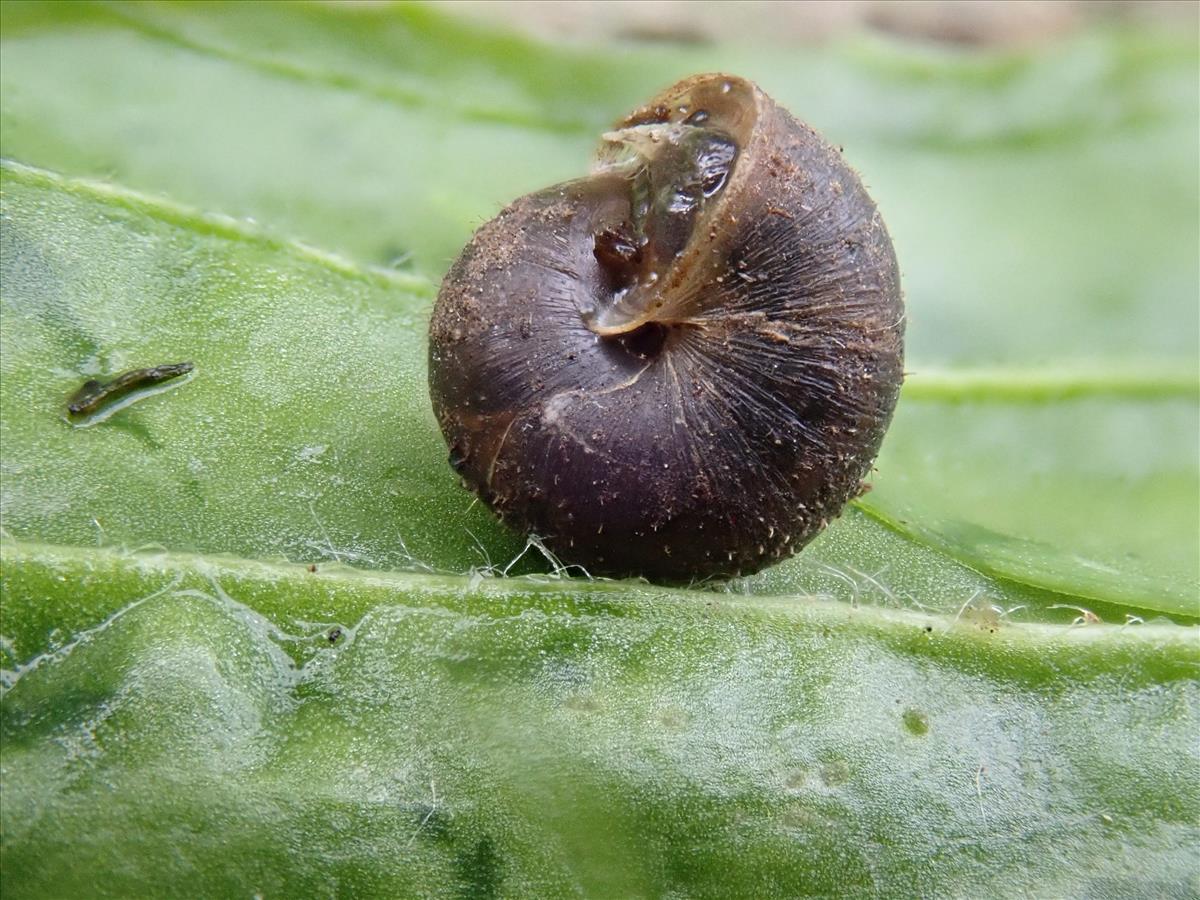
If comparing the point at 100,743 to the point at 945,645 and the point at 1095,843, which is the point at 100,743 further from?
the point at 1095,843

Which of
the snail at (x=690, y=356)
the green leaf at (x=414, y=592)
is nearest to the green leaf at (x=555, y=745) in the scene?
the green leaf at (x=414, y=592)

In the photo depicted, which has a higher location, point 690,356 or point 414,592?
point 690,356

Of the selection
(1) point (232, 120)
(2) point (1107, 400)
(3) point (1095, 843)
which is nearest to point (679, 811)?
(3) point (1095, 843)

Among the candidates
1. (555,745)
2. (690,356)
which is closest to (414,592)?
(555,745)

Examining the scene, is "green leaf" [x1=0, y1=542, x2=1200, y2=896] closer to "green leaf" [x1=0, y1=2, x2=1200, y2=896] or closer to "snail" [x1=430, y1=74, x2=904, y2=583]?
"green leaf" [x1=0, y1=2, x2=1200, y2=896]

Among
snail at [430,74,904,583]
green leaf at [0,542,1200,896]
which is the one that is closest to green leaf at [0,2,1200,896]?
green leaf at [0,542,1200,896]

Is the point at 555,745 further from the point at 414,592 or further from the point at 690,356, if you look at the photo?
the point at 690,356

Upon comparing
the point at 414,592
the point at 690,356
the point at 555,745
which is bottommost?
the point at 555,745

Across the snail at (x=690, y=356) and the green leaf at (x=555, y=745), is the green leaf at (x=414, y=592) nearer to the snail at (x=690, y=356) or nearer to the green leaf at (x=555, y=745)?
the green leaf at (x=555, y=745)
